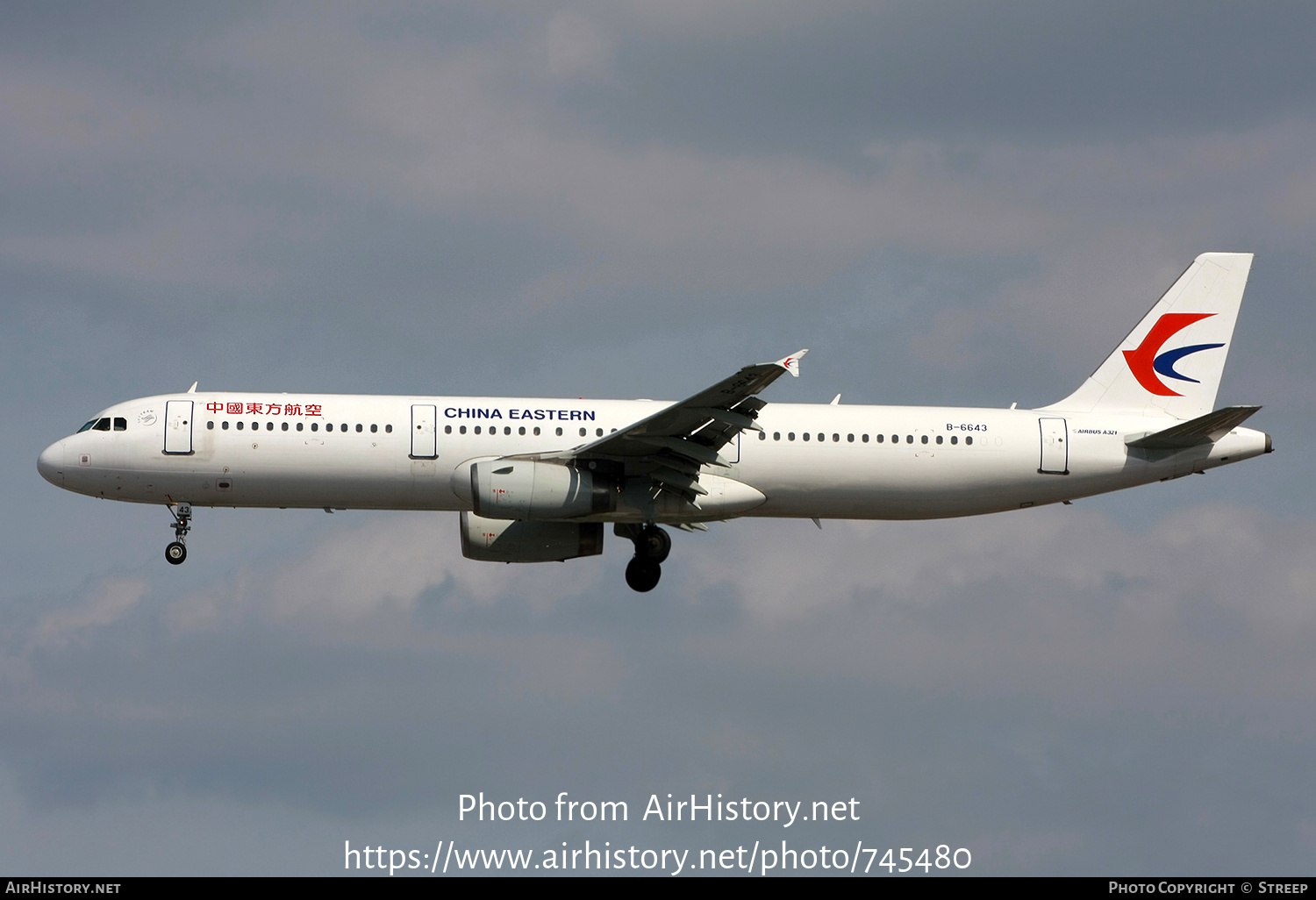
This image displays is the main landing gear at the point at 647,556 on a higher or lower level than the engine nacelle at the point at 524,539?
lower

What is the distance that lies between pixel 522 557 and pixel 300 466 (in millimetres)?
6710

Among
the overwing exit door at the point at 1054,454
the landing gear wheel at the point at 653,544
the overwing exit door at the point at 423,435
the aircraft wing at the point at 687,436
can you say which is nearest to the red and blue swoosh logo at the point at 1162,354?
the overwing exit door at the point at 1054,454

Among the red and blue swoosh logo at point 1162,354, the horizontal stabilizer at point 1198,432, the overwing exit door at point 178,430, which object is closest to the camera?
the overwing exit door at point 178,430

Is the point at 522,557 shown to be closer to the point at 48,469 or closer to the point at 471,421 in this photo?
the point at 471,421

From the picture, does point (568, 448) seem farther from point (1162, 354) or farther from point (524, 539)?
point (1162, 354)

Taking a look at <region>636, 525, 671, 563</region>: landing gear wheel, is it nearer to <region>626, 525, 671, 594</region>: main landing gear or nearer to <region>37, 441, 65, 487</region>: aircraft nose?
<region>626, 525, 671, 594</region>: main landing gear

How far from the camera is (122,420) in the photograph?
41219 mm

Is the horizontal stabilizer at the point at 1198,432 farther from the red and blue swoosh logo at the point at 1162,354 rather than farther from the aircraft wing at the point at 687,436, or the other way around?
the aircraft wing at the point at 687,436

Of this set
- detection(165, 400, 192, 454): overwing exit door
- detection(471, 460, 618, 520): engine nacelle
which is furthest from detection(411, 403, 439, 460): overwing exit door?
detection(165, 400, 192, 454): overwing exit door

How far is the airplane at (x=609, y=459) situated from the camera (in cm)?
4003

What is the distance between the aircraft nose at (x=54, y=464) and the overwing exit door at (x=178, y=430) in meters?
2.90

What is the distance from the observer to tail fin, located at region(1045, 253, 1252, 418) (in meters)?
45.0

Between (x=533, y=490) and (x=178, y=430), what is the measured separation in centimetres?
944

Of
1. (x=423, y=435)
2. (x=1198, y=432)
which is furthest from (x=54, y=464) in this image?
(x=1198, y=432)
